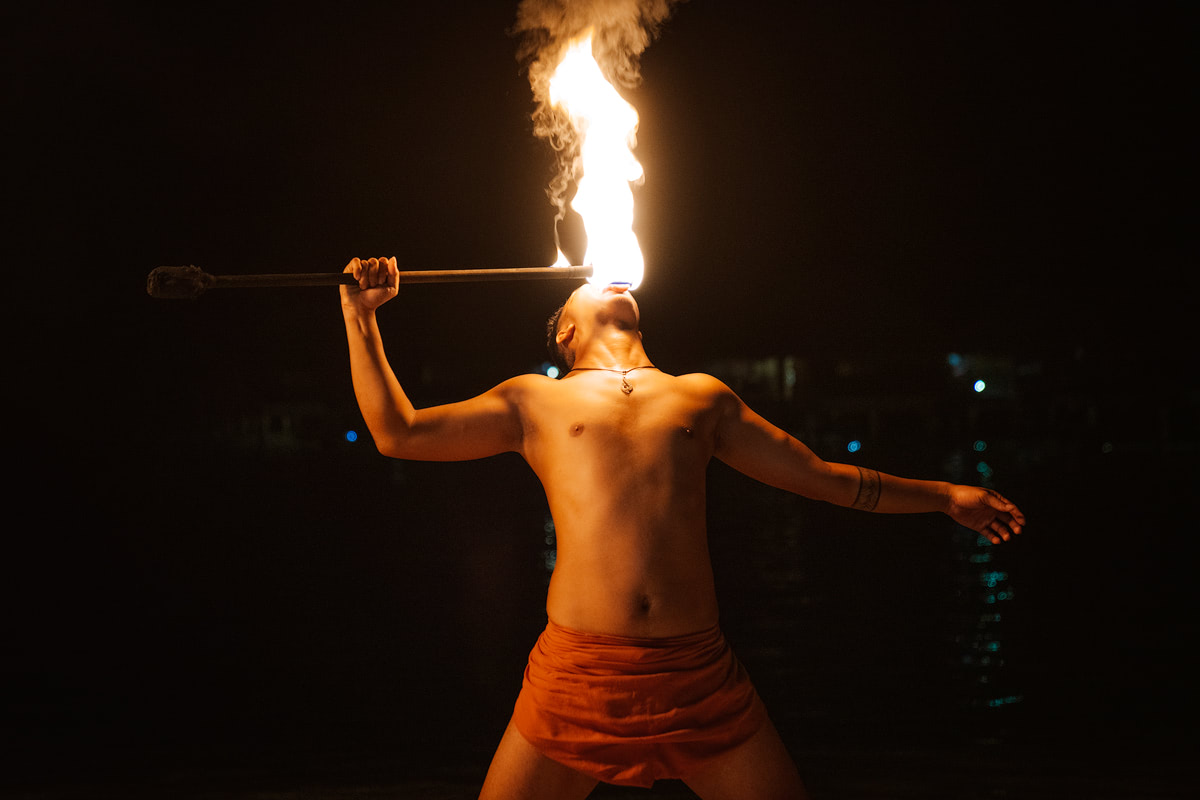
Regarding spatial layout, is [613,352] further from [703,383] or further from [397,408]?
[397,408]

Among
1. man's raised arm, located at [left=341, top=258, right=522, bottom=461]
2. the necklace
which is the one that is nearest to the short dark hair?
the necklace

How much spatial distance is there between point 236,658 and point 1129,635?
19.2 ft

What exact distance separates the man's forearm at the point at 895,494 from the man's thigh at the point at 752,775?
74 centimetres

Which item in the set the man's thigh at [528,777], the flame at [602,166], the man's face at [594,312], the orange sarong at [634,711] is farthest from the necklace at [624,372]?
the man's thigh at [528,777]

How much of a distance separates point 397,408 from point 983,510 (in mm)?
1671

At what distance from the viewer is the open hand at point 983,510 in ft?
10.1

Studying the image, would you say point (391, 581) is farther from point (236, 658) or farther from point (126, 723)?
point (126, 723)

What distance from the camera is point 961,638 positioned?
715cm

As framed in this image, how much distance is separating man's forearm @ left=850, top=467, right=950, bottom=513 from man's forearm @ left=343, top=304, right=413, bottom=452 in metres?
1.28

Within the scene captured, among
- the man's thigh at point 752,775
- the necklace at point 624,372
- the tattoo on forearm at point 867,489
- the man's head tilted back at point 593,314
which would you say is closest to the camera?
the man's thigh at point 752,775

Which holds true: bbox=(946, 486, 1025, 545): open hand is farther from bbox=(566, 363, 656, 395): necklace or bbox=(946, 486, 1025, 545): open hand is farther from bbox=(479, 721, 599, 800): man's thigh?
bbox=(479, 721, 599, 800): man's thigh

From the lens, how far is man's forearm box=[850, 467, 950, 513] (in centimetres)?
306

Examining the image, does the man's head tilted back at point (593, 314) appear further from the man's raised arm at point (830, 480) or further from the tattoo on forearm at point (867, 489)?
the tattoo on forearm at point (867, 489)

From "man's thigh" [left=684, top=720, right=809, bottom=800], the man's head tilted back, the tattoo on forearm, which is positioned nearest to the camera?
"man's thigh" [left=684, top=720, right=809, bottom=800]
